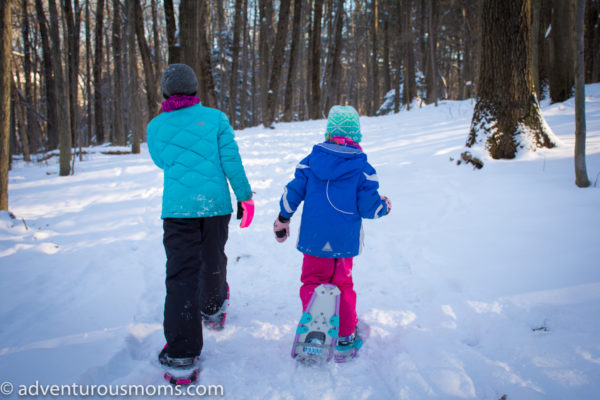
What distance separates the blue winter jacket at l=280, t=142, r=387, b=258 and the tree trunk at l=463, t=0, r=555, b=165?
3.58 meters

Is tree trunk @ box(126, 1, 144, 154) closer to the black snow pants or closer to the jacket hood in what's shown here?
the black snow pants

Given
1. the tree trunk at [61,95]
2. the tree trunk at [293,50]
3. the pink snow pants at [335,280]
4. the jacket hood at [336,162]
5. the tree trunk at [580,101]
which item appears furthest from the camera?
the tree trunk at [293,50]

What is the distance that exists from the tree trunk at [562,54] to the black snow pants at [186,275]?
9849mm

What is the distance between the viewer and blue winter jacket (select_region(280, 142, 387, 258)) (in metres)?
2.02

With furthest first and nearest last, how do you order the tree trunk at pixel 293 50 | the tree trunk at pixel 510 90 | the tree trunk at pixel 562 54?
the tree trunk at pixel 293 50
the tree trunk at pixel 562 54
the tree trunk at pixel 510 90

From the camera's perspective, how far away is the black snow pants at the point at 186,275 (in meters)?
1.91

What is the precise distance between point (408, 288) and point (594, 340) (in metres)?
1.20

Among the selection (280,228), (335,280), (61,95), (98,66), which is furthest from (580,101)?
(98,66)

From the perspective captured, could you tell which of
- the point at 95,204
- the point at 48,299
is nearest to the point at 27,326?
the point at 48,299

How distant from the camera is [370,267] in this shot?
3213 millimetres

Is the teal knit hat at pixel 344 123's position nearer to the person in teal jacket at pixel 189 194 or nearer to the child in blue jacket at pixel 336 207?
the child in blue jacket at pixel 336 207

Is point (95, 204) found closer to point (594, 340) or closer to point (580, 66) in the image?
point (594, 340)

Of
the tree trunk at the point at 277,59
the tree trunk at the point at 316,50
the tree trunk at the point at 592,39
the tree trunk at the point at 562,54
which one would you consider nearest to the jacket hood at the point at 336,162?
the tree trunk at the point at 562,54

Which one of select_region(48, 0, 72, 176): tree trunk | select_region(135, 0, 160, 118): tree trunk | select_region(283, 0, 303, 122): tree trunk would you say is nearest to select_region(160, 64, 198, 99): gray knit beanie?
select_region(48, 0, 72, 176): tree trunk
